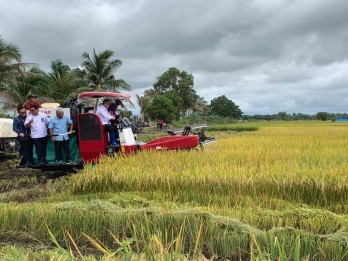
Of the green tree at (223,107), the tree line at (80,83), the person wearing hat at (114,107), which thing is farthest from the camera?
the green tree at (223,107)

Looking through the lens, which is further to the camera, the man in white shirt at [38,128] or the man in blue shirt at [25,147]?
the man in blue shirt at [25,147]

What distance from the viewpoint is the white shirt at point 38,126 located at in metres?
8.81

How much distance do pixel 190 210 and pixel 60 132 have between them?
5.08m

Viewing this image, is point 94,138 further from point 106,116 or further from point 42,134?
point 42,134

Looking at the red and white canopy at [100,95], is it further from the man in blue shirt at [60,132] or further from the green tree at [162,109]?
the green tree at [162,109]

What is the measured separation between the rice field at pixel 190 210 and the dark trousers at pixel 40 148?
815mm

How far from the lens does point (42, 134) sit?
29.1 ft

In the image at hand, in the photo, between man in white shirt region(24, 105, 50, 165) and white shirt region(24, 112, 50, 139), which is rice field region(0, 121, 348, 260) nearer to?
man in white shirt region(24, 105, 50, 165)

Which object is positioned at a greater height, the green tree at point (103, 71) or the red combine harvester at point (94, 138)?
the green tree at point (103, 71)

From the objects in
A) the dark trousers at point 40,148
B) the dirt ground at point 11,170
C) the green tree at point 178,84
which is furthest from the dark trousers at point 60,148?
the green tree at point 178,84

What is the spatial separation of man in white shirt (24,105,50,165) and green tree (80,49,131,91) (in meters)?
22.6

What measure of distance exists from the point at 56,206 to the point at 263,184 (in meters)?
3.07

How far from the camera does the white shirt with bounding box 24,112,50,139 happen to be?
8.81 m

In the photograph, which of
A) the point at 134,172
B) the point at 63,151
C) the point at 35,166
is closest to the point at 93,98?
the point at 63,151
